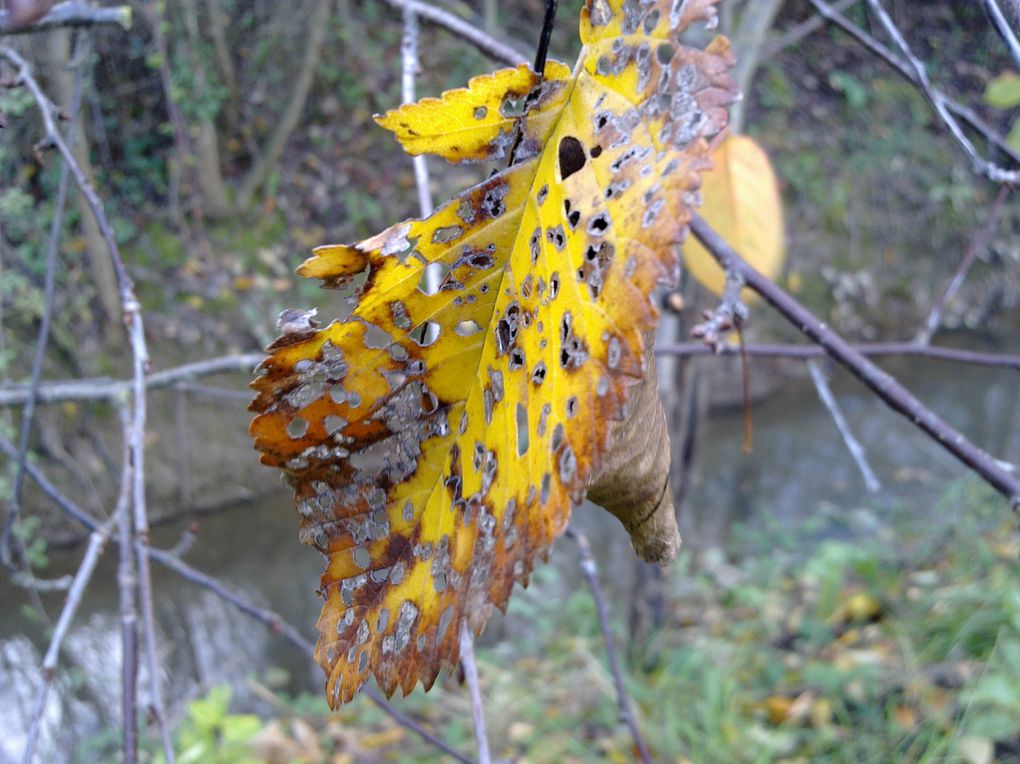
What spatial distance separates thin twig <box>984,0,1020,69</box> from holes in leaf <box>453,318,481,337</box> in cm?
32

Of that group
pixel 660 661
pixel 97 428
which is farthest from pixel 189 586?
pixel 660 661

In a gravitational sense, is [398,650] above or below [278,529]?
above

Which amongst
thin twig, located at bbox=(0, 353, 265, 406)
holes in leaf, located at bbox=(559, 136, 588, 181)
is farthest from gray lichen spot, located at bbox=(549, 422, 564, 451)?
thin twig, located at bbox=(0, 353, 265, 406)

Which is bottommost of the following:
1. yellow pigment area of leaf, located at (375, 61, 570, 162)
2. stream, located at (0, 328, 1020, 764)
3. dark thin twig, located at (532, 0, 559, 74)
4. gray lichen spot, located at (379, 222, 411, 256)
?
stream, located at (0, 328, 1020, 764)

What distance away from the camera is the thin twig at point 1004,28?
41cm

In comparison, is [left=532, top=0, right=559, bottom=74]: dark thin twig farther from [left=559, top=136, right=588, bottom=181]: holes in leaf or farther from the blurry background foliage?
the blurry background foliage

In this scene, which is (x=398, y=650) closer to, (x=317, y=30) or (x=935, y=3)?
(x=317, y=30)

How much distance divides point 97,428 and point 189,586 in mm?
898

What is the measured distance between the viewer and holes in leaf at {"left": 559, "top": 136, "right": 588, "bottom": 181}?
293 millimetres

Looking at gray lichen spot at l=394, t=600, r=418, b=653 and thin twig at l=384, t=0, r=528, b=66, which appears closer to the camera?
gray lichen spot at l=394, t=600, r=418, b=653

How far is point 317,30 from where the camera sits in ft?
13.8

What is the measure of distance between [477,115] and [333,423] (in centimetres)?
14

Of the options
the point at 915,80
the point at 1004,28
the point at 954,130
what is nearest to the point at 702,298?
the point at 915,80

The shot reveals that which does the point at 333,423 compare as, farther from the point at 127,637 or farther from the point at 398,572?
the point at 127,637
